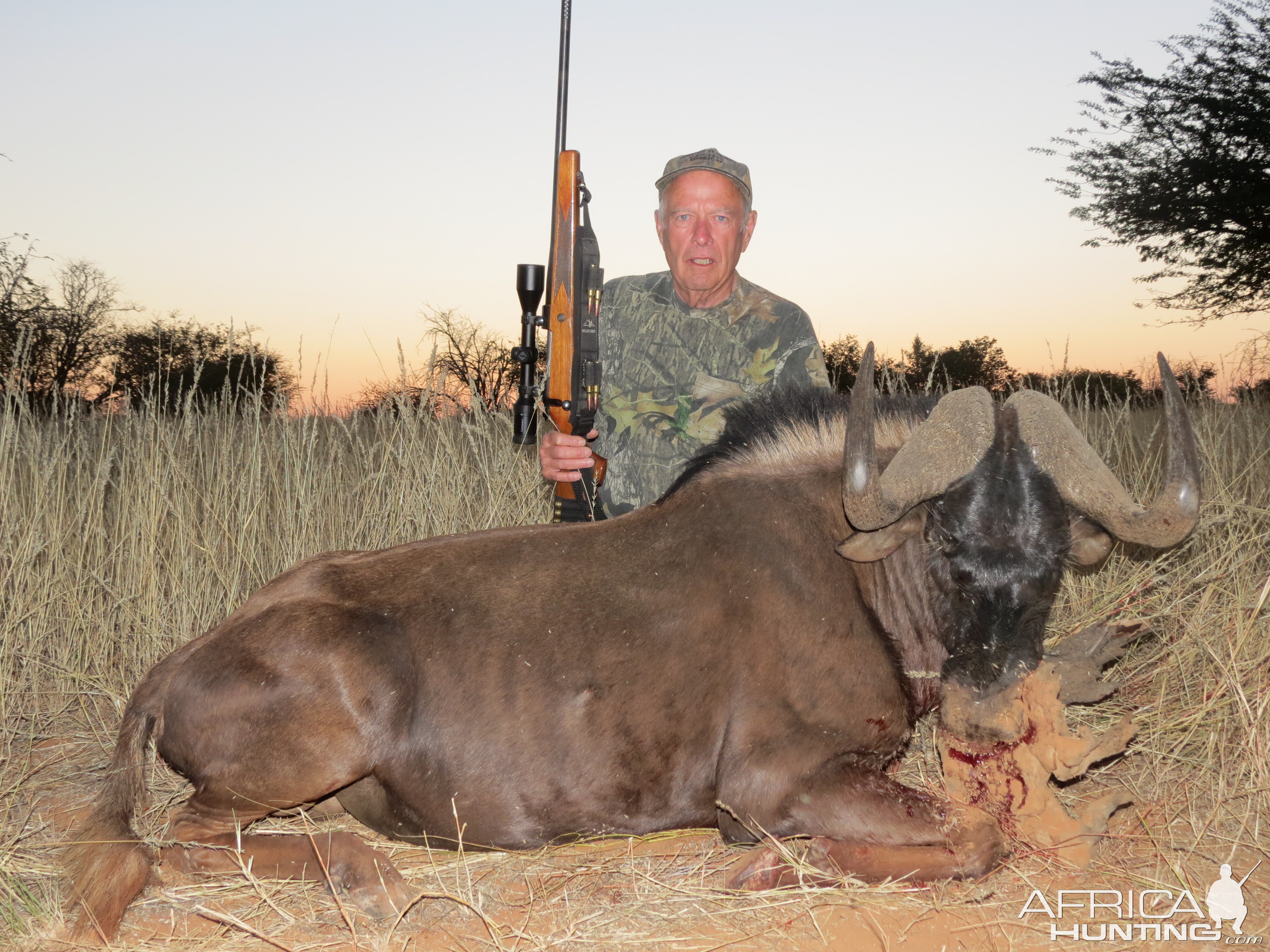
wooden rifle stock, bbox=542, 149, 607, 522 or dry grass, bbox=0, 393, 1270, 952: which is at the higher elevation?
wooden rifle stock, bbox=542, 149, 607, 522

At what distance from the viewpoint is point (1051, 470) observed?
3047 millimetres

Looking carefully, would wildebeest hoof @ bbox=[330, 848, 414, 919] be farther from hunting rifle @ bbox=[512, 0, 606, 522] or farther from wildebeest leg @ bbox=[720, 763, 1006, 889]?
hunting rifle @ bbox=[512, 0, 606, 522]

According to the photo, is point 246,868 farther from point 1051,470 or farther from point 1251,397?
point 1251,397

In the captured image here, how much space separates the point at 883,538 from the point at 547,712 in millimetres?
1320

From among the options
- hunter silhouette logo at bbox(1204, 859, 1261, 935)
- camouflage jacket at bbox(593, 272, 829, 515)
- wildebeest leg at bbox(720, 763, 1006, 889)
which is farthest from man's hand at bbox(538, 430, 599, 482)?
hunter silhouette logo at bbox(1204, 859, 1261, 935)

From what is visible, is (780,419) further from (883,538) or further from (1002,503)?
(1002,503)

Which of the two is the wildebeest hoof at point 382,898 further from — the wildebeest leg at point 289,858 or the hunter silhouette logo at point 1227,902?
the hunter silhouette logo at point 1227,902

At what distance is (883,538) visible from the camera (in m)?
3.27

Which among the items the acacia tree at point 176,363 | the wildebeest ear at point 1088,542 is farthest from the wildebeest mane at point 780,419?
the acacia tree at point 176,363

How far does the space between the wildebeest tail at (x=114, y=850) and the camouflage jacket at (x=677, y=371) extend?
2958mm

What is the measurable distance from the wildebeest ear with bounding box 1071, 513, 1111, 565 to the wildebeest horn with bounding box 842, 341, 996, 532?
0.49 meters

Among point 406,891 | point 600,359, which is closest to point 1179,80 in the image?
point 600,359

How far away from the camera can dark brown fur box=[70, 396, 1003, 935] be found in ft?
9.93

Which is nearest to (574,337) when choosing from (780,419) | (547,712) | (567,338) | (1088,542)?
(567,338)
